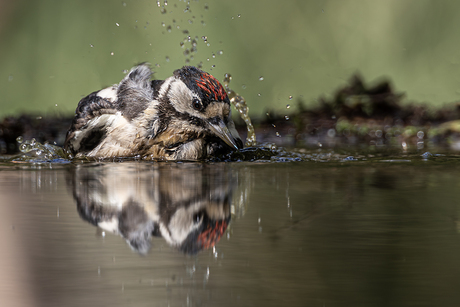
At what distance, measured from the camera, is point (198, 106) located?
394 centimetres

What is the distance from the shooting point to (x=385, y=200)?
2.34 metres

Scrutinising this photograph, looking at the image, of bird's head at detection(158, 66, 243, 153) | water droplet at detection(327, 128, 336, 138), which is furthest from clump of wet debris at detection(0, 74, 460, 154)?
bird's head at detection(158, 66, 243, 153)

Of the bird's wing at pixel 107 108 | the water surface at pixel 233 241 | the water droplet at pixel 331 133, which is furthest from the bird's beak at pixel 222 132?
the water droplet at pixel 331 133

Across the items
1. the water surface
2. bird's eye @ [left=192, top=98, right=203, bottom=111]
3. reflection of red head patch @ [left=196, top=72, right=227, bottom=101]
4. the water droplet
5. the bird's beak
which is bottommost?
the water surface

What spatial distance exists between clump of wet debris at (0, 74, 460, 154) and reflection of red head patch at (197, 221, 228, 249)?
3.40m

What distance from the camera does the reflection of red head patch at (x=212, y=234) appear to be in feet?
5.36

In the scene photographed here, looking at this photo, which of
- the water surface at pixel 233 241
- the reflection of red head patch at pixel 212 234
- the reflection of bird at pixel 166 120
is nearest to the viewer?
the water surface at pixel 233 241

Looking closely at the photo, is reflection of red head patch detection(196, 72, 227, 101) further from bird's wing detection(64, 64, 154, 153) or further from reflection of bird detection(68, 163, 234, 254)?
reflection of bird detection(68, 163, 234, 254)

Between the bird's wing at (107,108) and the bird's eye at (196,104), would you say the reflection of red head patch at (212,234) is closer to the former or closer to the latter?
the bird's eye at (196,104)

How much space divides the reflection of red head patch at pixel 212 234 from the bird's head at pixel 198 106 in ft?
6.60

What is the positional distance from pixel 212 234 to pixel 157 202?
568mm

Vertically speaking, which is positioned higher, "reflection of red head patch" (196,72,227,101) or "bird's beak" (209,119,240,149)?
"reflection of red head patch" (196,72,227,101)

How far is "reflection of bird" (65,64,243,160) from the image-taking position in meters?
3.95

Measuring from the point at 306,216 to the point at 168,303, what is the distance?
952 millimetres
